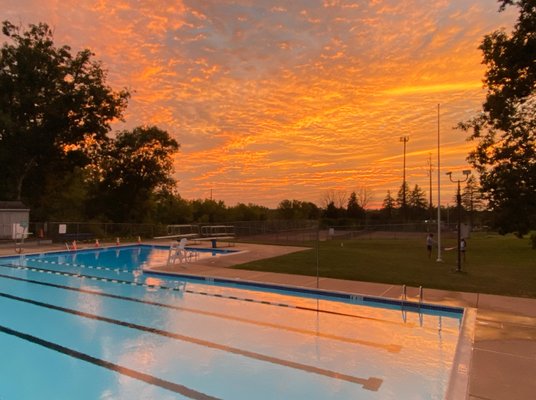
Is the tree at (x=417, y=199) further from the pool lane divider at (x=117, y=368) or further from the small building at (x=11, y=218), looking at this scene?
the pool lane divider at (x=117, y=368)

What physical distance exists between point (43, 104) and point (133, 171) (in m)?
12.2

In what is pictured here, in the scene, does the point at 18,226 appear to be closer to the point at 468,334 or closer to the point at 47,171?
the point at 47,171

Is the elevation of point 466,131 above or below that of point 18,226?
above

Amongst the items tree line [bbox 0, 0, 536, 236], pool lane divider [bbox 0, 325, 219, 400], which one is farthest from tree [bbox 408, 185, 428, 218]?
pool lane divider [bbox 0, 325, 219, 400]

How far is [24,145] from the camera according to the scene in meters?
33.5

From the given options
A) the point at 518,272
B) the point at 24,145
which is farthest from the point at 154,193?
the point at 518,272

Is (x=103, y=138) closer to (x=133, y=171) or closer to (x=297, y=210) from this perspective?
(x=133, y=171)

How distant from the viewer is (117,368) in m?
6.17

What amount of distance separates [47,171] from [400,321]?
124 ft

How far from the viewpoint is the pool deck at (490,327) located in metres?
4.75

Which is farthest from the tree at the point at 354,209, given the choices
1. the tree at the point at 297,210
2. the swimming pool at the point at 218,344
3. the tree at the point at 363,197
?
the swimming pool at the point at 218,344

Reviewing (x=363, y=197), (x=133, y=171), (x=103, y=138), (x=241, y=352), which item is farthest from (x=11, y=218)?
(x=363, y=197)

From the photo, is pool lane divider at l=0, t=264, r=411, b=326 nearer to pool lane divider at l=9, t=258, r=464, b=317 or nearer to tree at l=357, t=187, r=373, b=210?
pool lane divider at l=9, t=258, r=464, b=317

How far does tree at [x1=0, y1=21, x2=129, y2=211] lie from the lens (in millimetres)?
33719
